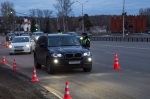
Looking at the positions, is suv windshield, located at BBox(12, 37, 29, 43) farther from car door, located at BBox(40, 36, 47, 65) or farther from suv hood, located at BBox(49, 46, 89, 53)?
suv hood, located at BBox(49, 46, 89, 53)

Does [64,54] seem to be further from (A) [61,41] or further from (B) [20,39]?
(B) [20,39]

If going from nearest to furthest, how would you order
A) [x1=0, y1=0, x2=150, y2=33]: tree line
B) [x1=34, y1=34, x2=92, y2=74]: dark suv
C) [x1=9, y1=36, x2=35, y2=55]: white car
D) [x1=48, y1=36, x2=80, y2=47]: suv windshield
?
[x1=34, y1=34, x2=92, y2=74]: dark suv, [x1=48, y1=36, x2=80, y2=47]: suv windshield, [x1=9, y1=36, x2=35, y2=55]: white car, [x1=0, y1=0, x2=150, y2=33]: tree line

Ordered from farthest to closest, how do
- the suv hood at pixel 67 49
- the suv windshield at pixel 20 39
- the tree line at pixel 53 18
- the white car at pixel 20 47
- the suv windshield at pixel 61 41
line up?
the tree line at pixel 53 18 < the suv windshield at pixel 20 39 < the white car at pixel 20 47 < the suv windshield at pixel 61 41 < the suv hood at pixel 67 49

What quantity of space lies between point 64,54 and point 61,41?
5.13ft

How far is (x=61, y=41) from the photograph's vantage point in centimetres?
1536

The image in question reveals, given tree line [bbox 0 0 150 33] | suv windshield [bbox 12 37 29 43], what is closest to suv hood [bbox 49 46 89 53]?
suv windshield [bbox 12 37 29 43]

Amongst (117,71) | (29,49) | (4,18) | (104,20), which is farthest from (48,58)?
(104,20)

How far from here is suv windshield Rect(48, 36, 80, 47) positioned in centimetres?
1527

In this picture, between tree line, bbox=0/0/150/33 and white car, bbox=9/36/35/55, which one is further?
tree line, bbox=0/0/150/33

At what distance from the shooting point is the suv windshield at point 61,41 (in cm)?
1527

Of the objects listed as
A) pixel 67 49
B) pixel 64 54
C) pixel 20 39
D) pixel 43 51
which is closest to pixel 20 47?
pixel 20 39

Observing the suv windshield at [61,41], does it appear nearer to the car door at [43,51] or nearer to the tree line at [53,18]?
the car door at [43,51]

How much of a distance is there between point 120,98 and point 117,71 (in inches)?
238

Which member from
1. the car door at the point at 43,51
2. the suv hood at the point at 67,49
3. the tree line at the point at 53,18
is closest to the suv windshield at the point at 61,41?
the car door at the point at 43,51
